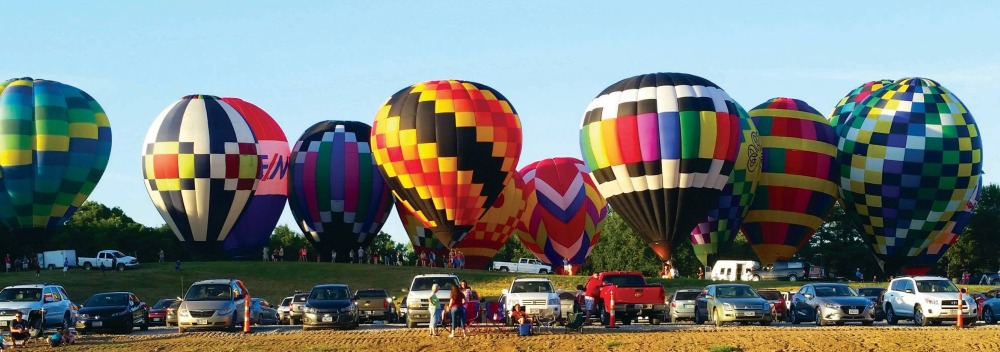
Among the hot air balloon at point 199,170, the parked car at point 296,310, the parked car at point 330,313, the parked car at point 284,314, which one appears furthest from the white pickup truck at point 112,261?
the parked car at point 330,313

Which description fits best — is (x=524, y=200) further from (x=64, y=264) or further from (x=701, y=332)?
(x=701, y=332)

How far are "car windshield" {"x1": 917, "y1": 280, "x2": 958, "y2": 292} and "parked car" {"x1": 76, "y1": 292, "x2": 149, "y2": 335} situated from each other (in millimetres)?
21429

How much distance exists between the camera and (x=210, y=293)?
127 feet

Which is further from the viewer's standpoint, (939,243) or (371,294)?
(939,243)

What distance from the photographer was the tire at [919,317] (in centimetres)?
3841

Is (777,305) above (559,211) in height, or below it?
below

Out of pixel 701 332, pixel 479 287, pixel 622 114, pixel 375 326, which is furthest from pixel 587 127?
pixel 701 332

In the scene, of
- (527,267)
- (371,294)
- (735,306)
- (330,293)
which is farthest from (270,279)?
(735,306)

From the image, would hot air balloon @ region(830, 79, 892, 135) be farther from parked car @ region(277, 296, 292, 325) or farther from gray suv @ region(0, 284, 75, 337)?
gray suv @ region(0, 284, 75, 337)

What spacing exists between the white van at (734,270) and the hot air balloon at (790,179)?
5.68 ft

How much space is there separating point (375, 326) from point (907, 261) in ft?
122

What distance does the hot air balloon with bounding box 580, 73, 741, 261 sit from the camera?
5934 cm

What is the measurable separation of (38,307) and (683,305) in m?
17.7

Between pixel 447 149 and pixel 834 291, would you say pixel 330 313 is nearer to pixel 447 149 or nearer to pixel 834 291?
pixel 834 291
